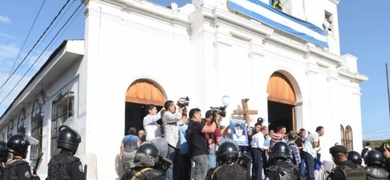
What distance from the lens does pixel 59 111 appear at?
12914 mm

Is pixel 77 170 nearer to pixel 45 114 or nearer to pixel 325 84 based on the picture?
pixel 45 114

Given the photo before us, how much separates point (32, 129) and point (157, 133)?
352 inches

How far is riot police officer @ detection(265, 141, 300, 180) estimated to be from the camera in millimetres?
4883

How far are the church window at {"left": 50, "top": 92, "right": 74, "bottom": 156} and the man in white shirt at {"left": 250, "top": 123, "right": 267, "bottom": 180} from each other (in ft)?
16.8

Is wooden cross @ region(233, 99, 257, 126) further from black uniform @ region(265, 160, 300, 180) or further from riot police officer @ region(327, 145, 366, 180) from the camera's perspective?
black uniform @ region(265, 160, 300, 180)

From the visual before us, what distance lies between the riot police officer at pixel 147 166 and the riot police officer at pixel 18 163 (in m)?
1.58

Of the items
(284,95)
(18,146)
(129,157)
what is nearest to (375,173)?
(18,146)

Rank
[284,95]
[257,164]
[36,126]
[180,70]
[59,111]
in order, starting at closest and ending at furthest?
1. [257,164]
2. [180,70]
3. [59,111]
4. [284,95]
5. [36,126]

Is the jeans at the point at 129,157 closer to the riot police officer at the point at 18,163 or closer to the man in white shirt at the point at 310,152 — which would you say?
the riot police officer at the point at 18,163

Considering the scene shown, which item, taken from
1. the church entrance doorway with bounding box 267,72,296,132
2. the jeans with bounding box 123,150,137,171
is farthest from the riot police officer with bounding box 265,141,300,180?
the church entrance doorway with bounding box 267,72,296,132

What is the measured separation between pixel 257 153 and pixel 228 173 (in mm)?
5550

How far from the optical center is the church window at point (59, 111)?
1160 centimetres

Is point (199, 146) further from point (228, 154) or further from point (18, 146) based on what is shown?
point (18, 146)

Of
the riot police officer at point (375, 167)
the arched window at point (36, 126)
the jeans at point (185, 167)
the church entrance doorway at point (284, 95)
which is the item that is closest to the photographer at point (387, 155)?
the riot police officer at point (375, 167)
